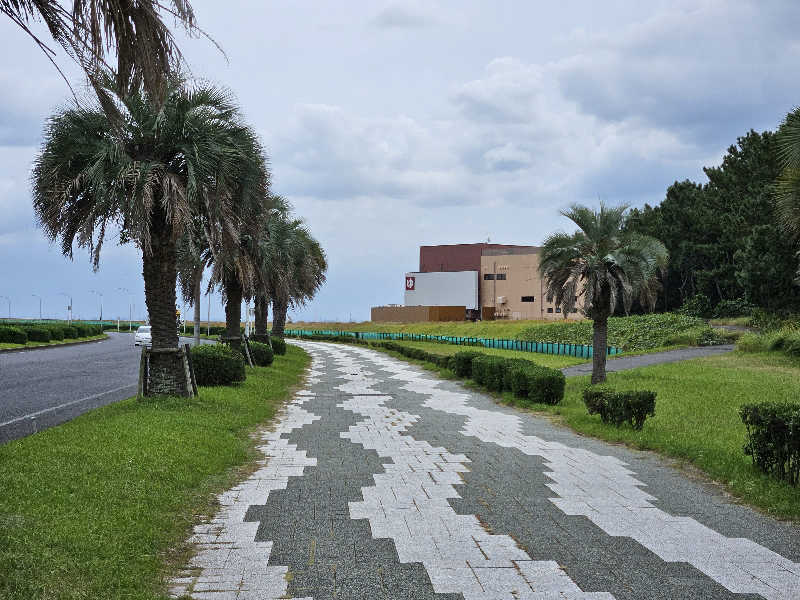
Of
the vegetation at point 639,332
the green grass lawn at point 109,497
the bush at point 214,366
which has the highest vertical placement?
the vegetation at point 639,332

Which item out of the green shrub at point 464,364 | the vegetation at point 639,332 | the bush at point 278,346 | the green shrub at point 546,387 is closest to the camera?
the green shrub at point 546,387

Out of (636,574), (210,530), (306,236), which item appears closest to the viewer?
(636,574)

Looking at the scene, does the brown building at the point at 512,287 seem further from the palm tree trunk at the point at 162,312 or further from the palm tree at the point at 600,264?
the palm tree trunk at the point at 162,312

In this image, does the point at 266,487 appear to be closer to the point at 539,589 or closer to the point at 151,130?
the point at 539,589

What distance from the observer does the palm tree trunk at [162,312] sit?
13.3 metres

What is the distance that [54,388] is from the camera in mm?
17297

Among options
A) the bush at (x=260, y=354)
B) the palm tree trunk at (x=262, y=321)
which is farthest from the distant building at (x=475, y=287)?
the bush at (x=260, y=354)

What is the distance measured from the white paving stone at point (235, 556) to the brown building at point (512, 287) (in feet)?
244

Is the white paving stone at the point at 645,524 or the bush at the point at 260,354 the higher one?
the bush at the point at 260,354

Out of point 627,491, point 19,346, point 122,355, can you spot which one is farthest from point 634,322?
point 627,491

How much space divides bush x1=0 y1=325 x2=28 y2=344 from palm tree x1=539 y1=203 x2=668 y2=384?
2840cm

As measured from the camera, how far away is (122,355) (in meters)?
32.2

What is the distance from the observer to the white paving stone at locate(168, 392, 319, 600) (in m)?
4.39

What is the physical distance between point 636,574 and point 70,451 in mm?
5919
